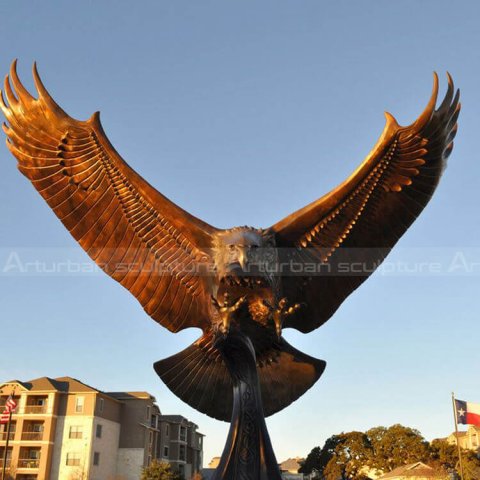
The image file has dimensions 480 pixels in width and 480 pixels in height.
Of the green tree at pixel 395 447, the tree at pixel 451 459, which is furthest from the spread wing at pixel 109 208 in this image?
the green tree at pixel 395 447

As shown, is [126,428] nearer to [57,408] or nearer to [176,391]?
[57,408]

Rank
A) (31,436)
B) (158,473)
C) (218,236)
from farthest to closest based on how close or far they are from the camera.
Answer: (31,436), (158,473), (218,236)

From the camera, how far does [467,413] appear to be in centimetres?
2141

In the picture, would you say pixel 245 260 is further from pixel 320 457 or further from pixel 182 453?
pixel 320 457

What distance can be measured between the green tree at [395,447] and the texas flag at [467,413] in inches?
832

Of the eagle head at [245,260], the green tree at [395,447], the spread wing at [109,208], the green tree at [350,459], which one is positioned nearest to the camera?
the eagle head at [245,260]

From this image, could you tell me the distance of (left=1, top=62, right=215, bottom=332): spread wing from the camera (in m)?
8.57

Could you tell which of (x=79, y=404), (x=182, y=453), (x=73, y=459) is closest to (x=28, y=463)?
(x=73, y=459)

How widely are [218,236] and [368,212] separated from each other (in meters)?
2.32

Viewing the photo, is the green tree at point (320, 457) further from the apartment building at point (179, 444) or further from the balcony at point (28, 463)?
the balcony at point (28, 463)

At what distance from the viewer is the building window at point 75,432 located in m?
35.4

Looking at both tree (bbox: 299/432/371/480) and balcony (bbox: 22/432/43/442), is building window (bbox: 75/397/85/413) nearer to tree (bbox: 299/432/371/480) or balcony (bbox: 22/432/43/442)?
balcony (bbox: 22/432/43/442)

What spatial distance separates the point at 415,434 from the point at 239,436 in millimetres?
39247

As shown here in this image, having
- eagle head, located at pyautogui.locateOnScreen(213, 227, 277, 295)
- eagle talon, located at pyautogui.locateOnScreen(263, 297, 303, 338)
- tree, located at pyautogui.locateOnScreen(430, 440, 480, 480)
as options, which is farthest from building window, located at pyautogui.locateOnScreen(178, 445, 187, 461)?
eagle talon, located at pyautogui.locateOnScreen(263, 297, 303, 338)
